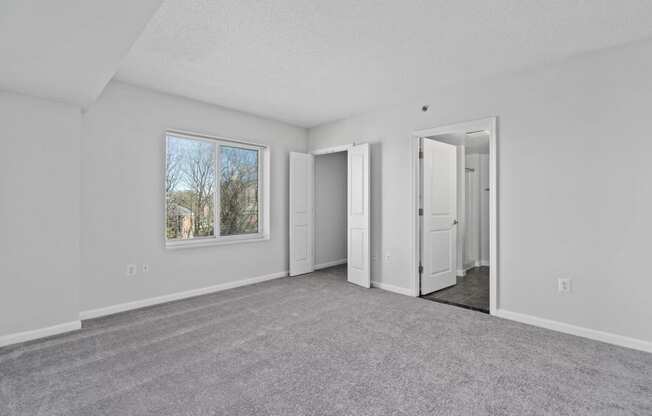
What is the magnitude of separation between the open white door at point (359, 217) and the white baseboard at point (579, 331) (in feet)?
5.86

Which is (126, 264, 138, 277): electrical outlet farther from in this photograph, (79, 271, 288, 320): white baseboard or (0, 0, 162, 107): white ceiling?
(0, 0, 162, 107): white ceiling

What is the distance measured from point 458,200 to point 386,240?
5.81 ft

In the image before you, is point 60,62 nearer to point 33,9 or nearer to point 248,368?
point 33,9

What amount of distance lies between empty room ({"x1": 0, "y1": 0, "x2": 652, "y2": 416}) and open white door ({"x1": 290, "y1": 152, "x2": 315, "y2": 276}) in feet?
2.47

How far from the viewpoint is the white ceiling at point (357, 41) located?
214 centimetres

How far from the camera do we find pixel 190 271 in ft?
13.1

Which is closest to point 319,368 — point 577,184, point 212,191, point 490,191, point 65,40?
point 490,191

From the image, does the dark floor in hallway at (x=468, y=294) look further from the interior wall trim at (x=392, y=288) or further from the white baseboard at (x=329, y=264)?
the white baseboard at (x=329, y=264)

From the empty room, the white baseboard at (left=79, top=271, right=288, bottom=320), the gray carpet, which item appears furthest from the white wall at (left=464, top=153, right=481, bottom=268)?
the white baseboard at (left=79, top=271, right=288, bottom=320)

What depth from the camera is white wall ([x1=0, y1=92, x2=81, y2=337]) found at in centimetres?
263

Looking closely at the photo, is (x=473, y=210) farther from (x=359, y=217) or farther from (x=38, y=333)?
(x=38, y=333)

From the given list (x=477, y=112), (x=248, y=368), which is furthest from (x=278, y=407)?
(x=477, y=112)

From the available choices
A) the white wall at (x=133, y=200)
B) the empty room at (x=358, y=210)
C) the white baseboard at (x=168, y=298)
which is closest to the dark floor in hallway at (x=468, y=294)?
the empty room at (x=358, y=210)

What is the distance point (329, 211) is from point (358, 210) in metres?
1.53
